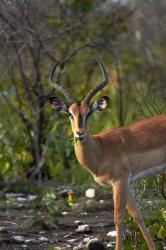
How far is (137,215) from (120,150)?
2.25 feet

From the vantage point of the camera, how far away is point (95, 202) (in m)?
10.1

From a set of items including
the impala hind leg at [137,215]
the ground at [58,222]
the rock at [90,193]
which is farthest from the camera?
the rock at [90,193]

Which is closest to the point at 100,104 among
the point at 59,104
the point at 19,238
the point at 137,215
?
the point at 59,104

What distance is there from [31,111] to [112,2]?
2.96m

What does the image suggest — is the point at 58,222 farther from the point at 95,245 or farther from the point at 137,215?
the point at 137,215

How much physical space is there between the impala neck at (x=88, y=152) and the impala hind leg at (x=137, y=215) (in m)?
0.42

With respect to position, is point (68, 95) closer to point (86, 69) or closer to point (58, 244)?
point (58, 244)

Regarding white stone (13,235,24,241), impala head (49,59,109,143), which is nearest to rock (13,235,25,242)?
white stone (13,235,24,241)

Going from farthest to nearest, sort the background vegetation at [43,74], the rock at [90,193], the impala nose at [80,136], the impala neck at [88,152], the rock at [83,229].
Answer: the background vegetation at [43,74]
the rock at [90,193]
the rock at [83,229]
the impala neck at [88,152]
the impala nose at [80,136]

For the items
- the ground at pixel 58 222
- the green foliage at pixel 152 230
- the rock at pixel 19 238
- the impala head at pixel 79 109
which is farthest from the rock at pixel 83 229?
the impala head at pixel 79 109

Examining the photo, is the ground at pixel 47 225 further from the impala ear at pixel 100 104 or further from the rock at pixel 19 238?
the impala ear at pixel 100 104

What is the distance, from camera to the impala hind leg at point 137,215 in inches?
287

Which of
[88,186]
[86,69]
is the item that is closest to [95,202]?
[88,186]

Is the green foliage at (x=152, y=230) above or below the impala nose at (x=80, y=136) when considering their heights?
below
